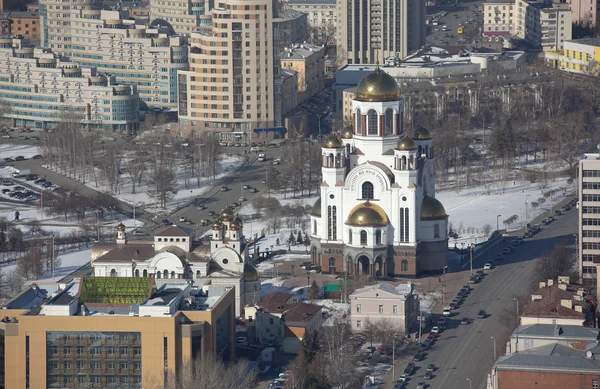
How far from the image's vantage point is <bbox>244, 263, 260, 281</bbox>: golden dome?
114 m

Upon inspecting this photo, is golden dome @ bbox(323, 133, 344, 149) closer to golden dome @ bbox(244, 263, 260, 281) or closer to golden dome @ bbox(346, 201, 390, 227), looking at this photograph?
golden dome @ bbox(346, 201, 390, 227)

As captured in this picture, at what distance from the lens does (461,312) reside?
113m

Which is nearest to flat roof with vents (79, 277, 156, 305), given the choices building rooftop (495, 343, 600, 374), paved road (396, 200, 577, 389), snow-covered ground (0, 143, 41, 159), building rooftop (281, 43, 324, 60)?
paved road (396, 200, 577, 389)

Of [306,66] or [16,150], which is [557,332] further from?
[306,66]

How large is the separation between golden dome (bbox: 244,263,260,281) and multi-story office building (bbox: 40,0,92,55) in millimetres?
73615

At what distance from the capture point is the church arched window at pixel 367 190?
12069 cm

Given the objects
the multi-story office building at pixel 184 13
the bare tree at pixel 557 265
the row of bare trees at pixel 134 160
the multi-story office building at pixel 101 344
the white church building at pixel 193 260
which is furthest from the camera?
the multi-story office building at pixel 184 13

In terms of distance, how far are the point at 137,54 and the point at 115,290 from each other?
248 feet

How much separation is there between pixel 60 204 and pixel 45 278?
19108 mm

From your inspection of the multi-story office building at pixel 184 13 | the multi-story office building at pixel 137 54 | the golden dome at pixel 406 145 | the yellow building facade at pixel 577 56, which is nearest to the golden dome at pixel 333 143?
the golden dome at pixel 406 145

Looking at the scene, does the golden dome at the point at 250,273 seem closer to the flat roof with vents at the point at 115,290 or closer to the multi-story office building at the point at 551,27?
the flat roof with vents at the point at 115,290

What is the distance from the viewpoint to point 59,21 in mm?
187000

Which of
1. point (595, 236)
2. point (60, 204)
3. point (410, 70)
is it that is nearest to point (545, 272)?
point (595, 236)

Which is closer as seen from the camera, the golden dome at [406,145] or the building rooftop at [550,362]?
the building rooftop at [550,362]
